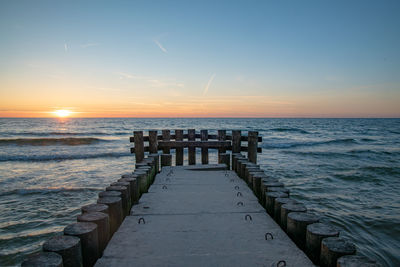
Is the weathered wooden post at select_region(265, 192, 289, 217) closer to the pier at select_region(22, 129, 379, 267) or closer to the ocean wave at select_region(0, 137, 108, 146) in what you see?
the pier at select_region(22, 129, 379, 267)

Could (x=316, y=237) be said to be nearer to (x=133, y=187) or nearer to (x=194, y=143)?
(x=133, y=187)

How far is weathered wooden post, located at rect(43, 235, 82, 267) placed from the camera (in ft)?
7.15

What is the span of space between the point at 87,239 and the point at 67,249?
0.36m

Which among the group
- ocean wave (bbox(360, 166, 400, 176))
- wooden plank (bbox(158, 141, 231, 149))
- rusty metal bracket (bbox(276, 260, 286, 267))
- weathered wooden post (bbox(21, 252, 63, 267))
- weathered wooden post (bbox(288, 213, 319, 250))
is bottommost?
ocean wave (bbox(360, 166, 400, 176))

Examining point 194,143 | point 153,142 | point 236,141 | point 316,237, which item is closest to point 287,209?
point 316,237

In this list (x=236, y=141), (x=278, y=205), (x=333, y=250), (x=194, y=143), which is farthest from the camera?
(x=194, y=143)

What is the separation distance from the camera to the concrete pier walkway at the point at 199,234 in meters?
2.67

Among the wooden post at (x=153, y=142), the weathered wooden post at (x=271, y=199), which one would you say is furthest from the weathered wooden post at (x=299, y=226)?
the wooden post at (x=153, y=142)

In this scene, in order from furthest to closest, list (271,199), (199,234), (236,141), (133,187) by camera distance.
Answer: (236,141) < (133,187) < (271,199) < (199,234)

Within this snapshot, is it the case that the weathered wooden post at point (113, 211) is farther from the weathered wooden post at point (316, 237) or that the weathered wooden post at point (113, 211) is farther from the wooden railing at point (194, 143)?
the wooden railing at point (194, 143)

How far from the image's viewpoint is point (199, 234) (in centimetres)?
328

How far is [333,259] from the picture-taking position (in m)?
2.31

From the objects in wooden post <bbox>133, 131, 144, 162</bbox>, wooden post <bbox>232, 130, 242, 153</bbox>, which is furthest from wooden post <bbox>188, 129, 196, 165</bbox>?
wooden post <bbox>133, 131, 144, 162</bbox>

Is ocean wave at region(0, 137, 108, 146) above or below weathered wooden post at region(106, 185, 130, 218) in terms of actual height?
below
